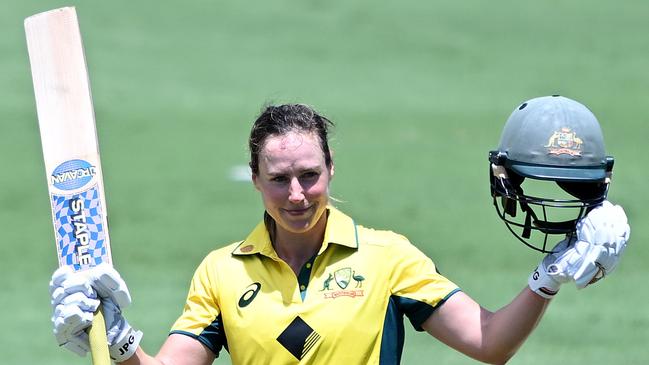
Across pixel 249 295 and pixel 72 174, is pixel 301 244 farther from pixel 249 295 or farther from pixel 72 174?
pixel 72 174

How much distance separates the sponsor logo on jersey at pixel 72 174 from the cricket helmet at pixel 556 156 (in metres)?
1.44

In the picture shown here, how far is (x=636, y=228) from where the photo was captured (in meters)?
9.63

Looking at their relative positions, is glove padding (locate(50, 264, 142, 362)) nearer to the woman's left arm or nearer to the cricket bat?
the cricket bat

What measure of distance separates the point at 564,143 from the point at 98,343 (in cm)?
167

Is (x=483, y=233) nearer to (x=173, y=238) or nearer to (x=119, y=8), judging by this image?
(x=173, y=238)

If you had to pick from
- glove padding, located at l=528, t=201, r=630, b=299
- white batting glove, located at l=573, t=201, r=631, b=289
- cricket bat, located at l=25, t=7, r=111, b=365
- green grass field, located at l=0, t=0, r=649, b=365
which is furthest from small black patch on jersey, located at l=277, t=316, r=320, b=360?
green grass field, located at l=0, t=0, r=649, b=365

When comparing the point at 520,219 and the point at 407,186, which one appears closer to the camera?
the point at 520,219

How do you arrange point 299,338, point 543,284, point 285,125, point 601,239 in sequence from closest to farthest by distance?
1. point 601,239
2. point 543,284
3. point 299,338
4. point 285,125

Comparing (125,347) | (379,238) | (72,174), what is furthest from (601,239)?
(72,174)

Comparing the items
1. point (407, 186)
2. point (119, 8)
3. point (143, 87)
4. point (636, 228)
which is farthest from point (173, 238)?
point (119, 8)

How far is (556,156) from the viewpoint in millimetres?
4031

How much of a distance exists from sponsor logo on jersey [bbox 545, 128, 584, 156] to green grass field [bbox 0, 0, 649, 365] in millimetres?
3685

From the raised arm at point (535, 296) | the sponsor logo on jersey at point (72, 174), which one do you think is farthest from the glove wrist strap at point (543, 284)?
the sponsor logo on jersey at point (72, 174)

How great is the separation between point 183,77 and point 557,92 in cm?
357
